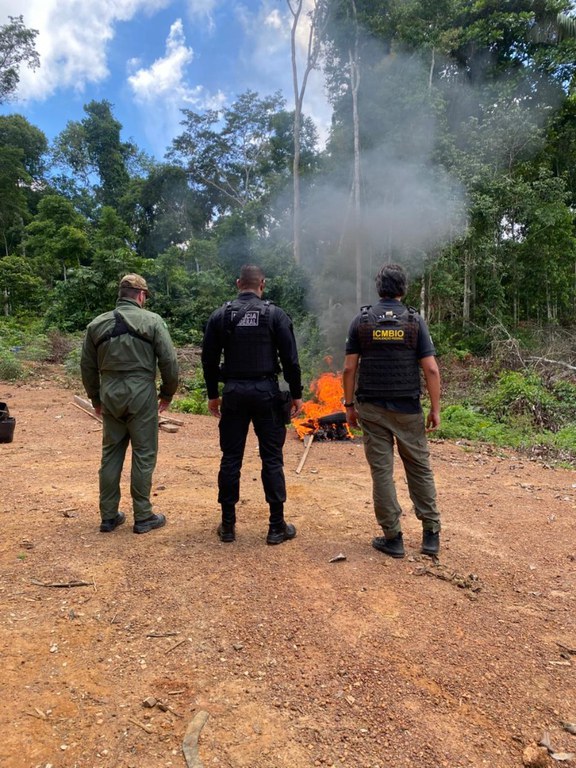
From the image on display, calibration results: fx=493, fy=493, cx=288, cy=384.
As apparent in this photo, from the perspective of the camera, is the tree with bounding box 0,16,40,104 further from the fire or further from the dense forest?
the fire

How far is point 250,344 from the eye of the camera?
3215 mm

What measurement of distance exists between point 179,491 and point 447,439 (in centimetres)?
485

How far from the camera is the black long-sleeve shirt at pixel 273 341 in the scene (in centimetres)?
325

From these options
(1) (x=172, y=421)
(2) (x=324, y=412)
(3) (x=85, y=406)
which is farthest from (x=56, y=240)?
(2) (x=324, y=412)

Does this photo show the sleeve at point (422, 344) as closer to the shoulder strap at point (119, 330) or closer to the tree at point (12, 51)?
the shoulder strap at point (119, 330)

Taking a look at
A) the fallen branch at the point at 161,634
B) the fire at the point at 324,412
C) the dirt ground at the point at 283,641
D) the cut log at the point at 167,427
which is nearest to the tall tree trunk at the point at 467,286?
the fire at the point at 324,412

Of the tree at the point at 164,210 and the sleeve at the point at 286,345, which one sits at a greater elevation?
the tree at the point at 164,210

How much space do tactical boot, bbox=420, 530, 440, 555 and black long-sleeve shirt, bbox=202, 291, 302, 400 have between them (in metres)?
1.24

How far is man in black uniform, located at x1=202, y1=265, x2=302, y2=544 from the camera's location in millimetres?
3207

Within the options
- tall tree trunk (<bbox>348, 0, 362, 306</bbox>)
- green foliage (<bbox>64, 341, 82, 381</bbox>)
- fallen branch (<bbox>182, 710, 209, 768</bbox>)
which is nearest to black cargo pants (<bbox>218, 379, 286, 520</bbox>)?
fallen branch (<bbox>182, 710, 209, 768</bbox>)

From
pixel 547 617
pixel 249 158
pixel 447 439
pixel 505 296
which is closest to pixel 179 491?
pixel 547 617

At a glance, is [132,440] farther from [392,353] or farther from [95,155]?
[95,155]

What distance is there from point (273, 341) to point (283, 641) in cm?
178

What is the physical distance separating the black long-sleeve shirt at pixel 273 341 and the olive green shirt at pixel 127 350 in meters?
0.34
